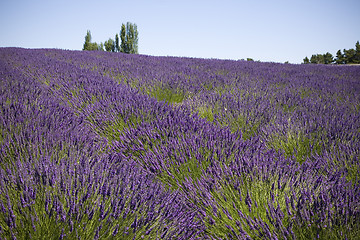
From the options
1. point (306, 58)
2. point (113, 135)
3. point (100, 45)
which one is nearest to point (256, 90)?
point (113, 135)

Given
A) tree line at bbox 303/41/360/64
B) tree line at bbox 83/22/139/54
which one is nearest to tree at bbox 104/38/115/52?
tree line at bbox 83/22/139/54

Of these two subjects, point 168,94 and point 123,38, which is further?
point 123,38

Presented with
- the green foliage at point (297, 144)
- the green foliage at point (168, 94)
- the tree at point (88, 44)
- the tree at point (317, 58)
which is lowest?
the green foliage at point (297, 144)

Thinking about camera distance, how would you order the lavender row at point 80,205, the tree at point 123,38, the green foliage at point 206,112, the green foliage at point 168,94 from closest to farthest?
the lavender row at point 80,205, the green foliage at point 206,112, the green foliage at point 168,94, the tree at point 123,38

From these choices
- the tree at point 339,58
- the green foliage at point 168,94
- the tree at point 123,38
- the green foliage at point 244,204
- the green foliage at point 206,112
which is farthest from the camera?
the tree at point 339,58

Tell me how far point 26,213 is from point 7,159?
0.58 metres

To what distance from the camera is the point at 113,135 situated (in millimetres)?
1986

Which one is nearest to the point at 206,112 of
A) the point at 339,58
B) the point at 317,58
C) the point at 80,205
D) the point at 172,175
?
the point at 172,175

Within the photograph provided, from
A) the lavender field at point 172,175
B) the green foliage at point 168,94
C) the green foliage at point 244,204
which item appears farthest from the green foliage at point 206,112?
the green foliage at point 244,204

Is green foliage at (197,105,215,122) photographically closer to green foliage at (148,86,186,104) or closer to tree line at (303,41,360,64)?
green foliage at (148,86,186,104)

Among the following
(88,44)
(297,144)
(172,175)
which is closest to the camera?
(172,175)

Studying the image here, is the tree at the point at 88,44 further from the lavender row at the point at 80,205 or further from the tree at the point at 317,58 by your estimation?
the lavender row at the point at 80,205

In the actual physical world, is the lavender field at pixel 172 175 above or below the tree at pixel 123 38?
below

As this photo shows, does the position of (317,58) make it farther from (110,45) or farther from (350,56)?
(110,45)
